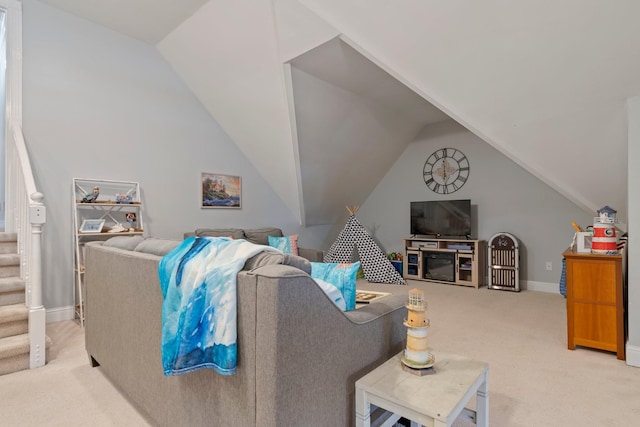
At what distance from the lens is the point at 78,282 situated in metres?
3.51

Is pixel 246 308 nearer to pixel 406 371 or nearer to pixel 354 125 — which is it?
pixel 406 371

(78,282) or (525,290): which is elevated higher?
(78,282)

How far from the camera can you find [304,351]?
1135 mm

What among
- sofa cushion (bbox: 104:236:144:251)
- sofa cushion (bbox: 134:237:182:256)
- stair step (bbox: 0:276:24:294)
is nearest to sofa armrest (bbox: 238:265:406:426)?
sofa cushion (bbox: 134:237:182:256)

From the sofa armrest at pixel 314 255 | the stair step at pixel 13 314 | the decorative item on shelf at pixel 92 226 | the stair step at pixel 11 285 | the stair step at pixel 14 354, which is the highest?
the decorative item on shelf at pixel 92 226

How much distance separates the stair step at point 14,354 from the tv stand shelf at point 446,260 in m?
4.73

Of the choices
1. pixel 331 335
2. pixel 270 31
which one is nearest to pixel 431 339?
pixel 331 335

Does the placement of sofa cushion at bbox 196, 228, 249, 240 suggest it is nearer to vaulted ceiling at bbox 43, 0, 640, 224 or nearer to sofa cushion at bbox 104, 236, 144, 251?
vaulted ceiling at bbox 43, 0, 640, 224

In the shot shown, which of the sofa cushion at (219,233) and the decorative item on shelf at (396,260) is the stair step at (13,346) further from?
the decorative item on shelf at (396,260)

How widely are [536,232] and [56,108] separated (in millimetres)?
6024

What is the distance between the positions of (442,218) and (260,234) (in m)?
2.80

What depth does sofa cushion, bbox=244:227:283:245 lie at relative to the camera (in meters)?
4.75

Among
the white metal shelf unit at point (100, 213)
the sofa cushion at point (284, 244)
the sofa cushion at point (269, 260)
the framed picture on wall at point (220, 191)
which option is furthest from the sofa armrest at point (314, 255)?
the sofa cushion at point (269, 260)

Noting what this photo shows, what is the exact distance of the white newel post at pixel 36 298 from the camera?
237 cm
